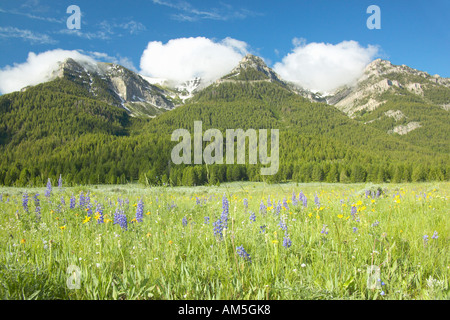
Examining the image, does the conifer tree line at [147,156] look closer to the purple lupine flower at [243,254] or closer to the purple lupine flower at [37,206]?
the purple lupine flower at [37,206]

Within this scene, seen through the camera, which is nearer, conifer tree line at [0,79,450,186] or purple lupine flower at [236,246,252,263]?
purple lupine flower at [236,246,252,263]

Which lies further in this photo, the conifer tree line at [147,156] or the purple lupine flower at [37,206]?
the conifer tree line at [147,156]

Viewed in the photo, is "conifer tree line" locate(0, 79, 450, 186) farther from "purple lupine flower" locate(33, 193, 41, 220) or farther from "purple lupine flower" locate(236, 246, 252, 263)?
"purple lupine flower" locate(236, 246, 252, 263)

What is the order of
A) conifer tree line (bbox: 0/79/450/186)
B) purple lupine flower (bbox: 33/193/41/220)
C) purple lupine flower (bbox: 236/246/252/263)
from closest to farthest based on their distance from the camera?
purple lupine flower (bbox: 236/246/252/263) → purple lupine flower (bbox: 33/193/41/220) → conifer tree line (bbox: 0/79/450/186)

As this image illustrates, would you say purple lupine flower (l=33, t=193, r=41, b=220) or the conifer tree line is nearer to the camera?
purple lupine flower (l=33, t=193, r=41, b=220)

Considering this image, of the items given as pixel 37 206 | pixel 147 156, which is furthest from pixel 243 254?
pixel 147 156

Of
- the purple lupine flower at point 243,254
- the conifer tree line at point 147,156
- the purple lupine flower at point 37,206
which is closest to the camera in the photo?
the purple lupine flower at point 243,254

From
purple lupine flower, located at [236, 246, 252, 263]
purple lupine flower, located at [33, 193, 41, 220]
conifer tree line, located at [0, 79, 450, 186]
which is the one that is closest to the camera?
purple lupine flower, located at [236, 246, 252, 263]

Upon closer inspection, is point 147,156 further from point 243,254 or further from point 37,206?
point 243,254

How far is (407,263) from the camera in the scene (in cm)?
257

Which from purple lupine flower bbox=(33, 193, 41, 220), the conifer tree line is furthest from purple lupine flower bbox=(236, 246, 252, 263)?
the conifer tree line

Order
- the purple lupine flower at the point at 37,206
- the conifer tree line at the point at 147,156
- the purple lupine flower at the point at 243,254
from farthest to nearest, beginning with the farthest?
the conifer tree line at the point at 147,156, the purple lupine flower at the point at 37,206, the purple lupine flower at the point at 243,254

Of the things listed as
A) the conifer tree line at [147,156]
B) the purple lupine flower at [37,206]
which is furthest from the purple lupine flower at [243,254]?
the conifer tree line at [147,156]
